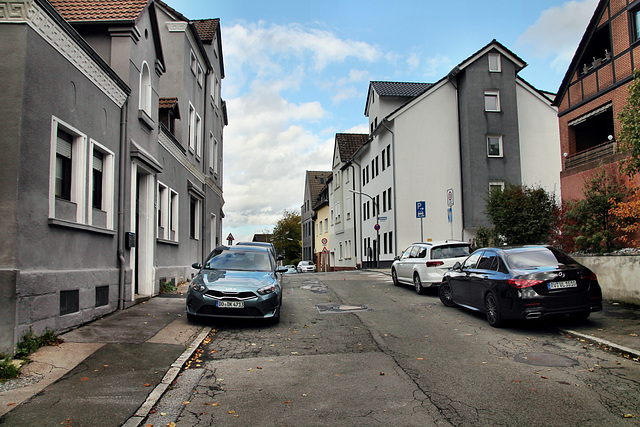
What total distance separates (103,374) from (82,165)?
4.42m

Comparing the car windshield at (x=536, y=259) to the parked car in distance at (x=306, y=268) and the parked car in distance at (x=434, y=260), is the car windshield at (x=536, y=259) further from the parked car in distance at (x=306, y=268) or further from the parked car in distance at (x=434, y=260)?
the parked car in distance at (x=306, y=268)

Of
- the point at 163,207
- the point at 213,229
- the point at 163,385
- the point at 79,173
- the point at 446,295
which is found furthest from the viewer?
the point at 213,229

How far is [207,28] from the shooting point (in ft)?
84.4

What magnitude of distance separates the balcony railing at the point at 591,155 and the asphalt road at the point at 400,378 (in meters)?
9.33

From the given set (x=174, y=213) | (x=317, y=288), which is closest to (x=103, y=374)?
(x=174, y=213)

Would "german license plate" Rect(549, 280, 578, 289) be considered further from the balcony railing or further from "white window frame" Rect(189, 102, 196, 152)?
"white window frame" Rect(189, 102, 196, 152)

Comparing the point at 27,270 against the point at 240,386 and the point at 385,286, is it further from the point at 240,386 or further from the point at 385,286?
the point at 385,286

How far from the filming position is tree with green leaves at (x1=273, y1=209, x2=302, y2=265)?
91.4 meters

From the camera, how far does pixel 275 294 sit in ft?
33.6

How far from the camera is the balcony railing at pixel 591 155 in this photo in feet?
54.7

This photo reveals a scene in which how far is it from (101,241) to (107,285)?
2.98 ft

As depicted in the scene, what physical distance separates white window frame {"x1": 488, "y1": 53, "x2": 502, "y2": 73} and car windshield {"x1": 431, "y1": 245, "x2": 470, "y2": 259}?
20.6m

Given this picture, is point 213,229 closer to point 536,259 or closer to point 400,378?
point 536,259

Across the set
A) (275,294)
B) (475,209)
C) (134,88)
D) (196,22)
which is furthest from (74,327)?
(475,209)
